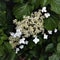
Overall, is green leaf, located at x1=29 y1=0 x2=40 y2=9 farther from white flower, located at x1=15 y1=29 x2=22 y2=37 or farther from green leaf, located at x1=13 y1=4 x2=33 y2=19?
white flower, located at x1=15 y1=29 x2=22 y2=37

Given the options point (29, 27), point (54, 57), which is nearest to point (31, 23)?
point (29, 27)

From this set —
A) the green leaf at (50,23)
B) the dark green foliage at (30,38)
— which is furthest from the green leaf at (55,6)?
the green leaf at (50,23)

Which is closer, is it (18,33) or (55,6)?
(55,6)

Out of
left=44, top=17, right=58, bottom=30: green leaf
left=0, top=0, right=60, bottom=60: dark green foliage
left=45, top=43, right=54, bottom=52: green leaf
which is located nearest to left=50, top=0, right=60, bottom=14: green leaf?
left=0, top=0, right=60, bottom=60: dark green foliage

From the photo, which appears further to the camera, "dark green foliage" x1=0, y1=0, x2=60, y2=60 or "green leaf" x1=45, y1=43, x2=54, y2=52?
"green leaf" x1=45, y1=43, x2=54, y2=52

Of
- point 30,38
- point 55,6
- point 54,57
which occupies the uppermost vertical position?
point 55,6

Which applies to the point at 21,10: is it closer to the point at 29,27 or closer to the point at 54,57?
the point at 29,27

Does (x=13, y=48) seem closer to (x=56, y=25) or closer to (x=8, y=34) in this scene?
(x=8, y=34)
